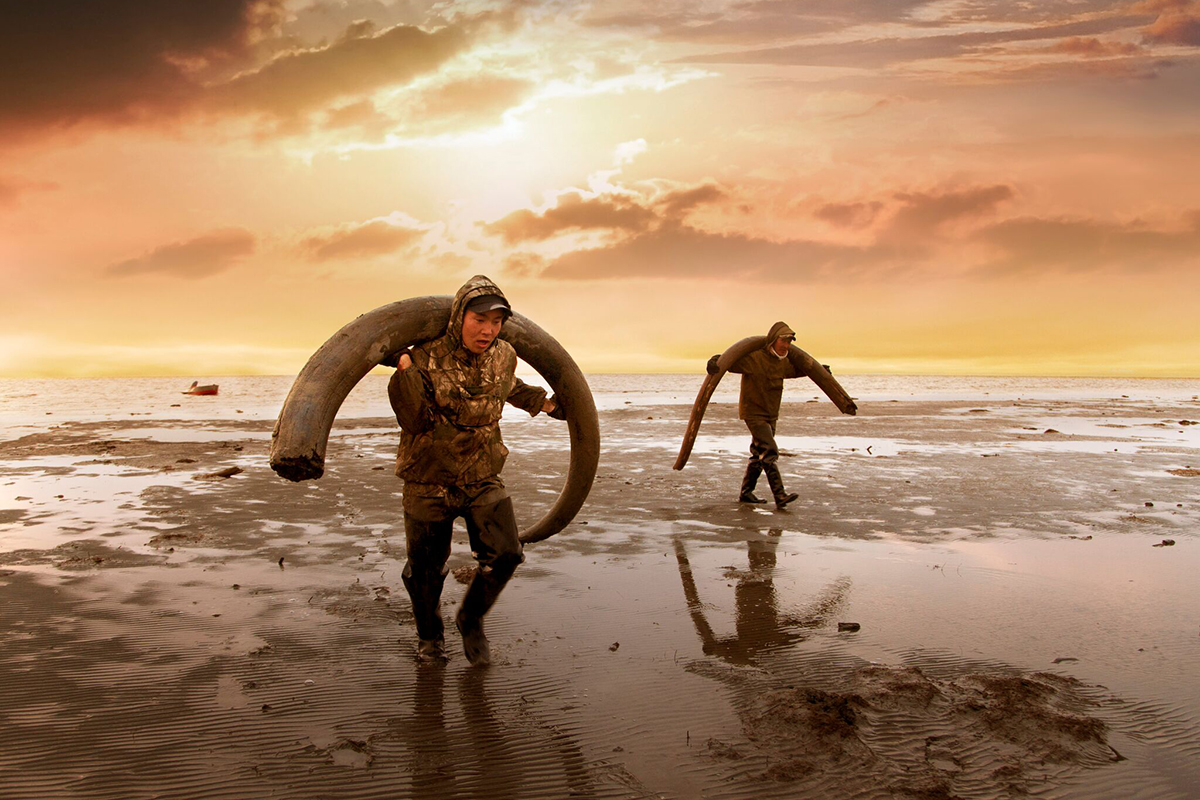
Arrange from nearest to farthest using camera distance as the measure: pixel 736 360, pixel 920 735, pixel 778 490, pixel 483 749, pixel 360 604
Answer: pixel 483 749 → pixel 920 735 → pixel 360 604 → pixel 778 490 → pixel 736 360

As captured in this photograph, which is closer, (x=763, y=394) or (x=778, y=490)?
(x=778, y=490)

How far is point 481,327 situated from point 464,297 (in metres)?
0.18

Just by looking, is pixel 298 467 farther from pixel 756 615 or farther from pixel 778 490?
pixel 778 490

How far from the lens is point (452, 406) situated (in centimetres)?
452

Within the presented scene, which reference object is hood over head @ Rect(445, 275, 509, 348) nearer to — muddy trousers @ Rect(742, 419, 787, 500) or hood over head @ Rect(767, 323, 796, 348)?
muddy trousers @ Rect(742, 419, 787, 500)

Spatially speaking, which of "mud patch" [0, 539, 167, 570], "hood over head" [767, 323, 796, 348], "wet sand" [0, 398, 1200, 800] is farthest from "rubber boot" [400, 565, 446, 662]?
"hood over head" [767, 323, 796, 348]

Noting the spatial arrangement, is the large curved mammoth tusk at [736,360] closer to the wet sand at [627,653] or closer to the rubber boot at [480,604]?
the wet sand at [627,653]

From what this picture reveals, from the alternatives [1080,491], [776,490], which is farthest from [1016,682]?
[1080,491]

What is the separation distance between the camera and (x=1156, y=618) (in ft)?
18.5

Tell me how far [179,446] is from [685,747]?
16.4 meters

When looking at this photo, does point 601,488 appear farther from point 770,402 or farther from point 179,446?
point 179,446

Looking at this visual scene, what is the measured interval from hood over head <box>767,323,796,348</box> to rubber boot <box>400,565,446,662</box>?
255 inches

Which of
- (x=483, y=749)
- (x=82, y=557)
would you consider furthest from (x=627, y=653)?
(x=82, y=557)

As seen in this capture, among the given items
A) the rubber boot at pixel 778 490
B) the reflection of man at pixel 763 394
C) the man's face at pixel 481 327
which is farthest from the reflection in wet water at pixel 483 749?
the reflection of man at pixel 763 394
